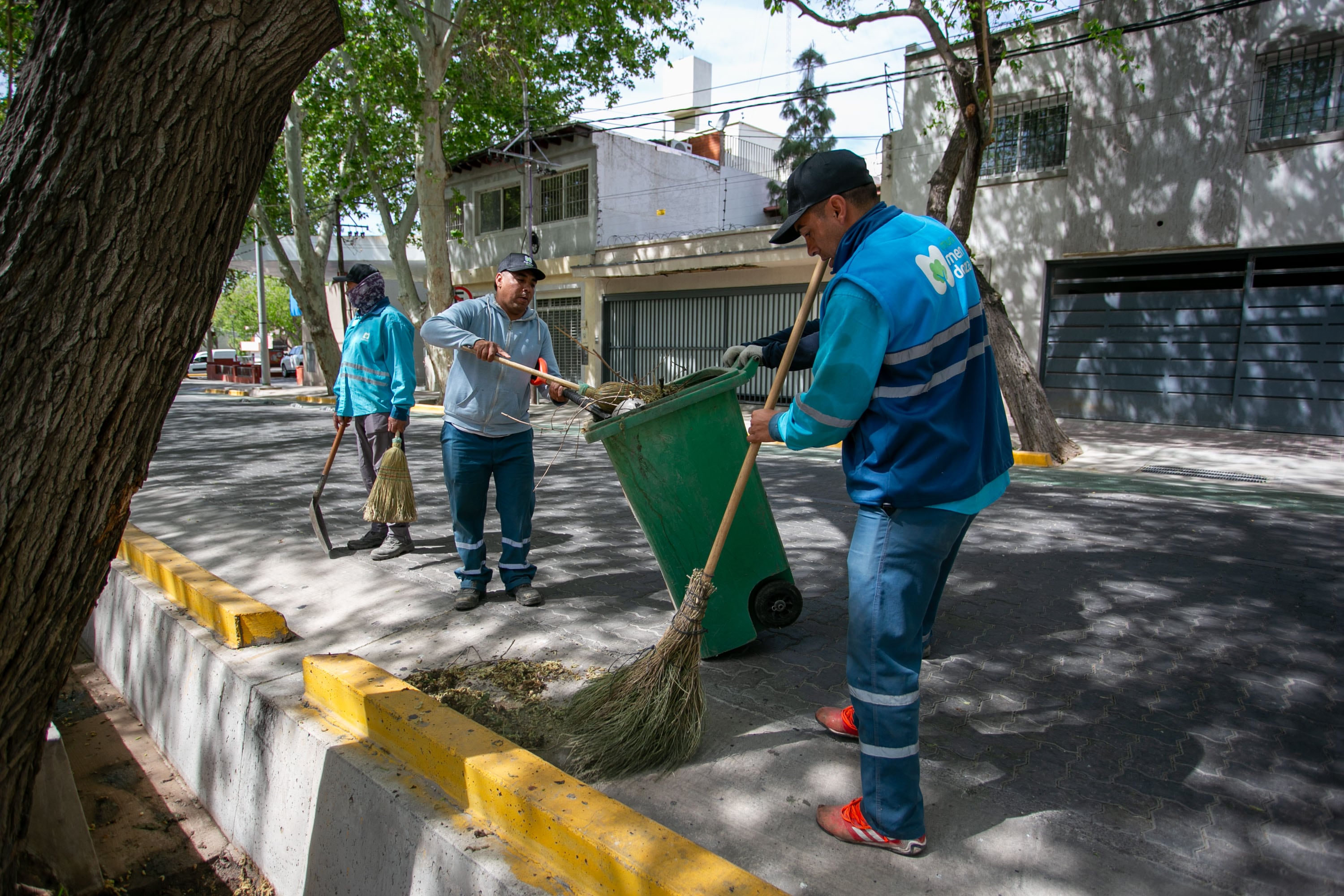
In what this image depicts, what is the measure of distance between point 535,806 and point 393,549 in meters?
3.60

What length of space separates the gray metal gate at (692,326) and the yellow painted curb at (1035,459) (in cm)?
706

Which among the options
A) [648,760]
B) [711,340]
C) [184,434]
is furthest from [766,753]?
[711,340]

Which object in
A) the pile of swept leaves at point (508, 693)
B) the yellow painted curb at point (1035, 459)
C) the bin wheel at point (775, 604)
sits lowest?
the pile of swept leaves at point (508, 693)

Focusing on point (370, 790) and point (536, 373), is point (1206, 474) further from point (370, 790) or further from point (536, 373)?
point (370, 790)

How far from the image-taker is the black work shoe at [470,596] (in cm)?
432

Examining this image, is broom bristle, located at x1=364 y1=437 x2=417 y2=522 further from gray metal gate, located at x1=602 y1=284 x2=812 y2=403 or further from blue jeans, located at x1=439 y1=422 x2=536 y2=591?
gray metal gate, located at x1=602 y1=284 x2=812 y2=403

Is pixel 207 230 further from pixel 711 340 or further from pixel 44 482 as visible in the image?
pixel 711 340

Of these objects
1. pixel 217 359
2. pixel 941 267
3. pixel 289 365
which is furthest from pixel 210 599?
pixel 217 359

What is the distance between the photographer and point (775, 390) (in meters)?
2.71

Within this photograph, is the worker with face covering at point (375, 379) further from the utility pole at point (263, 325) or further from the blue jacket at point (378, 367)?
the utility pole at point (263, 325)

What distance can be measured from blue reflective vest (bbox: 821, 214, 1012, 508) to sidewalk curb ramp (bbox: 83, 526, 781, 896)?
1.04 metres

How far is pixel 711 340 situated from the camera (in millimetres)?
18891

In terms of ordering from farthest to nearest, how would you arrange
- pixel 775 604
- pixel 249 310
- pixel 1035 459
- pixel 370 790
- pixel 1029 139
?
pixel 249 310 < pixel 1029 139 < pixel 1035 459 < pixel 775 604 < pixel 370 790

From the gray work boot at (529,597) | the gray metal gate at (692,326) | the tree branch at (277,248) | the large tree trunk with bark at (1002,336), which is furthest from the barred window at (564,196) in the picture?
the gray work boot at (529,597)
